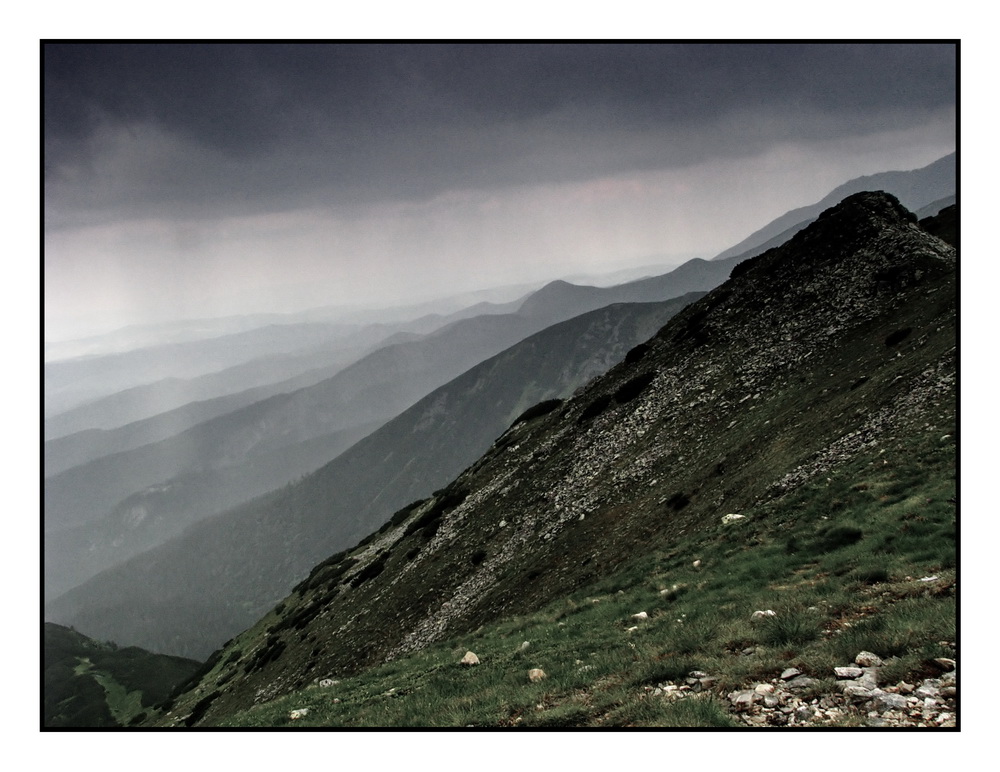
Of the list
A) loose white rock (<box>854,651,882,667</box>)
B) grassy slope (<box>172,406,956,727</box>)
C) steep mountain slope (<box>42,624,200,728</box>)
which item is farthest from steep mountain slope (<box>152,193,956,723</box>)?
steep mountain slope (<box>42,624,200,728</box>)

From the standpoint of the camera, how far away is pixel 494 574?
3133 centimetres

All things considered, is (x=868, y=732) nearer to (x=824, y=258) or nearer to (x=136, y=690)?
(x=824, y=258)

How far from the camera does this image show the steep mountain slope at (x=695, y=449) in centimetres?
2211

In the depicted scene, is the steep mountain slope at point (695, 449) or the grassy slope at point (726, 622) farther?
the steep mountain slope at point (695, 449)

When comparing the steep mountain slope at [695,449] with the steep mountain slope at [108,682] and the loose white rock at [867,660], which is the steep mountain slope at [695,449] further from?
the steep mountain slope at [108,682]

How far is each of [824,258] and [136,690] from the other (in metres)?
186

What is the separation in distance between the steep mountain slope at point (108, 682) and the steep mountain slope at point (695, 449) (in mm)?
104716

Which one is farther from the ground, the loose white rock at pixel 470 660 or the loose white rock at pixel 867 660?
the loose white rock at pixel 867 660

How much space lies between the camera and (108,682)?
151 m

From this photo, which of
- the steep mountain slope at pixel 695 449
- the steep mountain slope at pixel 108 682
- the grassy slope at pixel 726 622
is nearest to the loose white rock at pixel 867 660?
the grassy slope at pixel 726 622

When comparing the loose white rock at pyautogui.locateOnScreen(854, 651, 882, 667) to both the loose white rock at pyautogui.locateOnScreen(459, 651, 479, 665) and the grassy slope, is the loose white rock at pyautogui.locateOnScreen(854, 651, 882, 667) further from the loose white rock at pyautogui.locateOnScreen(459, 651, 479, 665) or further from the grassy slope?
the loose white rock at pyautogui.locateOnScreen(459, 651, 479, 665)

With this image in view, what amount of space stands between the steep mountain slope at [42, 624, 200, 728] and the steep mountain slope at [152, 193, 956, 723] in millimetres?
104716

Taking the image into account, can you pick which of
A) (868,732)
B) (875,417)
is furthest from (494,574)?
(868,732)

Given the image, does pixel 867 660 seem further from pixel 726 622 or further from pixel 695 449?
pixel 695 449
